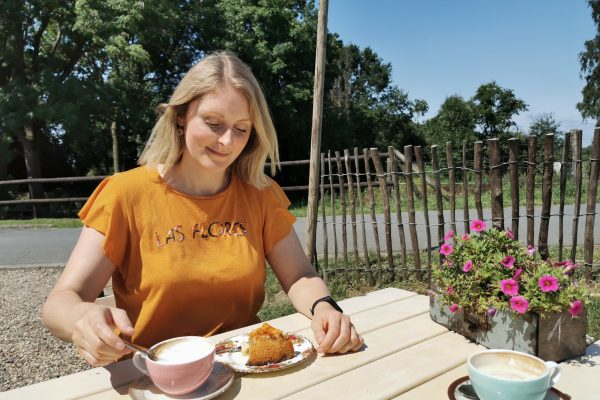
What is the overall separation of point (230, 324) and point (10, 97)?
14.4 metres

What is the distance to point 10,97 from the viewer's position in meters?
13.1

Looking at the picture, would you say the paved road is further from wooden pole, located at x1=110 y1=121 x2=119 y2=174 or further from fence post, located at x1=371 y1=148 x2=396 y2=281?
wooden pole, located at x1=110 y1=121 x2=119 y2=174

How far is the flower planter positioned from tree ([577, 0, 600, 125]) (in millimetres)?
24325

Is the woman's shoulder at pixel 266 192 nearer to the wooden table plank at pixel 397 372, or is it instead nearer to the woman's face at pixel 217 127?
the woman's face at pixel 217 127

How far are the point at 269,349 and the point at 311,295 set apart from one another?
42 centimetres

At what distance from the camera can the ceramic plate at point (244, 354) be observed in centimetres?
114

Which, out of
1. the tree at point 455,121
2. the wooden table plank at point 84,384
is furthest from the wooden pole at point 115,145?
the tree at point 455,121

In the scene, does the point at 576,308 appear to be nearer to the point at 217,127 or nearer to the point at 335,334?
the point at 335,334

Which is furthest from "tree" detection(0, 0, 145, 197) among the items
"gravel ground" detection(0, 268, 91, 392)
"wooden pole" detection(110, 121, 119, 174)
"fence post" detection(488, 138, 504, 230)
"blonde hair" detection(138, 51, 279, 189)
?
"blonde hair" detection(138, 51, 279, 189)

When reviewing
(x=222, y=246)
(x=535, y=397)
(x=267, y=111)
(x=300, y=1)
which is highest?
(x=300, y=1)

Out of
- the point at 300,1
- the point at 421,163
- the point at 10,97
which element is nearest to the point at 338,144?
the point at 300,1

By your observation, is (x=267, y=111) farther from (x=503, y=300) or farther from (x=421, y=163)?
(x=421, y=163)

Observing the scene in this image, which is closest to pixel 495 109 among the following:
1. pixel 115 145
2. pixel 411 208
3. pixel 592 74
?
pixel 592 74

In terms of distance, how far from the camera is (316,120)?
4504 mm
